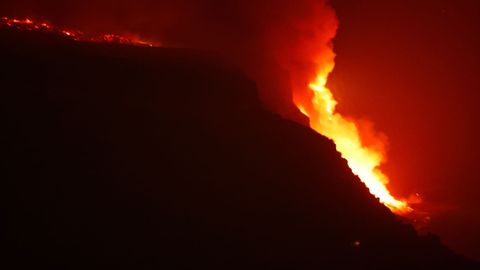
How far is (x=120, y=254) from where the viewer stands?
69.6 feet

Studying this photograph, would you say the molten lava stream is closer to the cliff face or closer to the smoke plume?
the smoke plume

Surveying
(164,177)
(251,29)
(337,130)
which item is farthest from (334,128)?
(164,177)

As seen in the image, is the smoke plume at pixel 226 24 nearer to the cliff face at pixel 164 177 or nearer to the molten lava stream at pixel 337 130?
the molten lava stream at pixel 337 130

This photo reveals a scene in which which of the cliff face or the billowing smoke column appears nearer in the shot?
the cliff face

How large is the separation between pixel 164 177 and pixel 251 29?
24783mm

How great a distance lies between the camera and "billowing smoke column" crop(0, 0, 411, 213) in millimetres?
46094

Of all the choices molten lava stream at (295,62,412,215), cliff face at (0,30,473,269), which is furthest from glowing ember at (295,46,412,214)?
cliff face at (0,30,473,269)

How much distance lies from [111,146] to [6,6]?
24274 mm

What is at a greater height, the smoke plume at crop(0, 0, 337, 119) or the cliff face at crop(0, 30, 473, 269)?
the smoke plume at crop(0, 0, 337, 119)

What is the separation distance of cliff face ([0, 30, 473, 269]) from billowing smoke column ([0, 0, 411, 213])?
45.6ft

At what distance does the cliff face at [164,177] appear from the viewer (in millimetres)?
21922

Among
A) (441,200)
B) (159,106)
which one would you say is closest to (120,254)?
(159,106)

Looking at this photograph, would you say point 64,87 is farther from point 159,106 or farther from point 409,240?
point 409,240

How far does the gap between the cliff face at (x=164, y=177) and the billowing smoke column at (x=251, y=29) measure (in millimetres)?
13901
